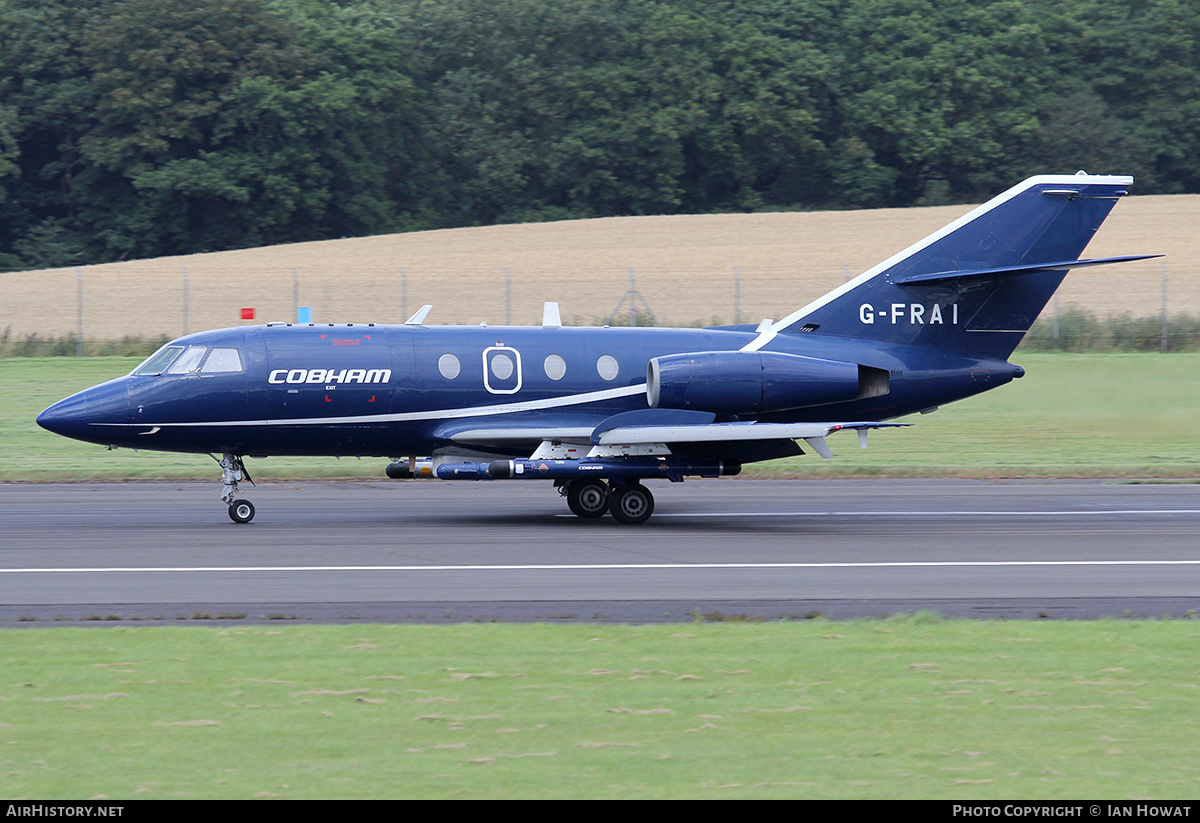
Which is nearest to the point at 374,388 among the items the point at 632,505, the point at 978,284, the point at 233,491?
the point at 233,491

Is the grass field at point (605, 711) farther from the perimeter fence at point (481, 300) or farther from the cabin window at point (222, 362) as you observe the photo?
the perimeter fence at point (481, 300)

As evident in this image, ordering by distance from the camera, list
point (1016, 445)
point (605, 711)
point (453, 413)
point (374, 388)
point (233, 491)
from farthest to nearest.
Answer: point (1016, 445) → point (453, 413) → point (374, 388) → point (233, 491) → point (605, 711)

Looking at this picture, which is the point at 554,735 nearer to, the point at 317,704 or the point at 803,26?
the point at 317,704

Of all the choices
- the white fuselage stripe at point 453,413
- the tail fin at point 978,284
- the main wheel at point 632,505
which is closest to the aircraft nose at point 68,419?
the white fuselage stripe at point 453,413

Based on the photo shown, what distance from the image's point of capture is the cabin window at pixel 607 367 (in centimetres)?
2025

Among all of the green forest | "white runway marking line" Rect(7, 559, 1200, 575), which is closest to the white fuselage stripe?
"white runway marking line" Rect(7, 559, 1200, 575)

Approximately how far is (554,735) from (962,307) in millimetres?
15005

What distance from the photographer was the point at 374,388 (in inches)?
764

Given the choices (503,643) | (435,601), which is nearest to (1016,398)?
(435,601)

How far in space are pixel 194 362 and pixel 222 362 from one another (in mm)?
369

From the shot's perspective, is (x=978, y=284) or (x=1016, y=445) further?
(x=1016, y=445)

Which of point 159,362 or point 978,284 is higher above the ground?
point 978,284

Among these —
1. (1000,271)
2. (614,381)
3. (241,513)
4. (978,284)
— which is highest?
(1000,271)

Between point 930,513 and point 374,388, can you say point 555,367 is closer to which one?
point 374,388
